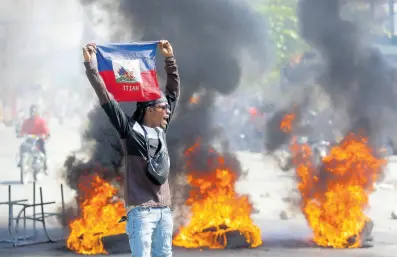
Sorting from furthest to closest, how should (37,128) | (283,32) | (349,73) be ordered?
(283,32) → (37,128) → (349,73)

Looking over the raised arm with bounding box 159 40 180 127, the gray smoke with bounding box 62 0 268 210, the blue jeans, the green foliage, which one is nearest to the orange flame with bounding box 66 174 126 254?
the gray smoke with bounding box 62 0 268 210

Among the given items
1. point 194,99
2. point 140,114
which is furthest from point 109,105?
point 194,99

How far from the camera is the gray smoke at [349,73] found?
1114cm

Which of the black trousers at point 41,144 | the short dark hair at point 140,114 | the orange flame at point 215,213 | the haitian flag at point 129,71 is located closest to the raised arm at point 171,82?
the haitian flag at point 129,71

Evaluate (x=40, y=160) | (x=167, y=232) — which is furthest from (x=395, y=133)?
(x=40, y=160)

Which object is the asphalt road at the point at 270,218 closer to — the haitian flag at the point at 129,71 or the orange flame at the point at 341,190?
the orange flame at the point at 341,190

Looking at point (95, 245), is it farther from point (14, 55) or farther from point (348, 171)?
point (14, 55)

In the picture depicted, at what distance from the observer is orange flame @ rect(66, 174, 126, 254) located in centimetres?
953

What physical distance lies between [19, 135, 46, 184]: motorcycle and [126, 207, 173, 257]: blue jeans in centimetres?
1419

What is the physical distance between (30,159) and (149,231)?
581 inches

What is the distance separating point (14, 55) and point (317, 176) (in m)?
20.4

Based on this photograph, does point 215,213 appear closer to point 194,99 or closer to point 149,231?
point 194,99

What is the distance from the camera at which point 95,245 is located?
950 centimetres

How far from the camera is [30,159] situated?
19.8 meters
